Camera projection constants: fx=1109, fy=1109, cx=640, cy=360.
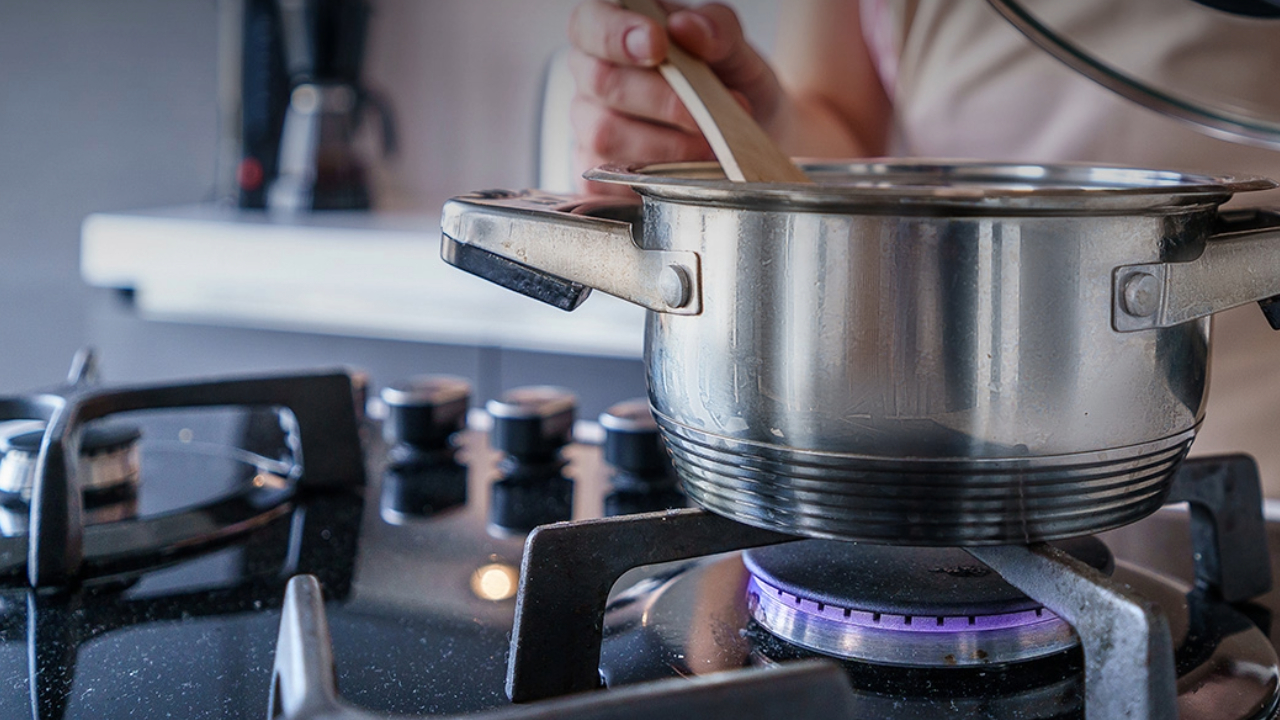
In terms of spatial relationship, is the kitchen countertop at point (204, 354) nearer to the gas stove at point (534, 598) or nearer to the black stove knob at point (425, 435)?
the black stove knob at point (425, 435)

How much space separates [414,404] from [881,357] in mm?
446

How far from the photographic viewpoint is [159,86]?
2.16m

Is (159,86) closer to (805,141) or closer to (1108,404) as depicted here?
(805,141)

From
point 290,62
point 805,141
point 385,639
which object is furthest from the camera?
point 290,62

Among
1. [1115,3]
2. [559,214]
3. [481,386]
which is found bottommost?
[481,386]

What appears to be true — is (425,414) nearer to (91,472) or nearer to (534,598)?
(91,472)

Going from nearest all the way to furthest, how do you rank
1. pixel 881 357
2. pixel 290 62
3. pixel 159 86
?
pixel 881 357
pixel 290 62
pixel 159 86

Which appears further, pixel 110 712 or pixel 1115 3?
pixel 1115 3

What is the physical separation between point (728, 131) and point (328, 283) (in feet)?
4.11

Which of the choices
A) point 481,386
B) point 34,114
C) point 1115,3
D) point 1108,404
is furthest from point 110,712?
point 34,114

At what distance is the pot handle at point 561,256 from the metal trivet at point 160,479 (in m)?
0.24

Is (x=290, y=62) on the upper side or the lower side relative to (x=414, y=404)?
upper

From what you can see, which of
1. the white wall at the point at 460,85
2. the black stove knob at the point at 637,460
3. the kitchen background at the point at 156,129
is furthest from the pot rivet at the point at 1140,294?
the white wall at the point at 460,85

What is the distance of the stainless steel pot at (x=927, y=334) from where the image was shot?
1.05 feet
